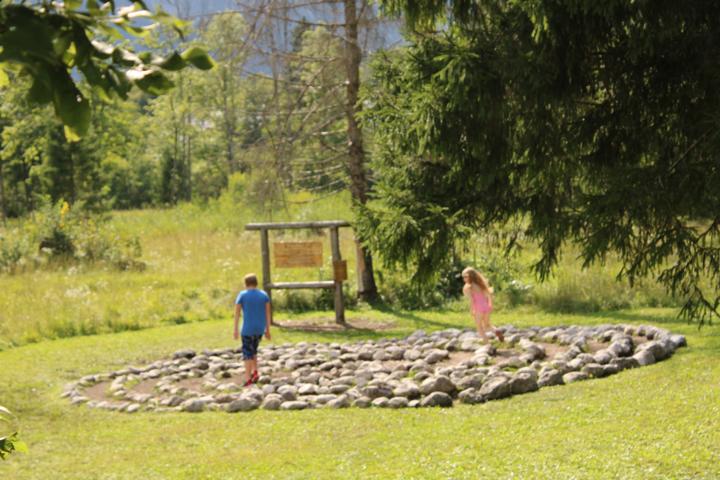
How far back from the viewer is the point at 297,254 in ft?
50.7

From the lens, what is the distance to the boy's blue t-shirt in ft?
34.1

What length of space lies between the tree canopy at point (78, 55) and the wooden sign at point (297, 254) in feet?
45.2

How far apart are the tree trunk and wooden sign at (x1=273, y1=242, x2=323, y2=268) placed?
1353mm

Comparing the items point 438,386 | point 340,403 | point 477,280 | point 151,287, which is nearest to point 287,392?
point 340,403

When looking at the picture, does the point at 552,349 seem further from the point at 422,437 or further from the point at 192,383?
the point at 192,383

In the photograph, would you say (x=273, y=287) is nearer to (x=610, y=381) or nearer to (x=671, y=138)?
(x=610, y=381)

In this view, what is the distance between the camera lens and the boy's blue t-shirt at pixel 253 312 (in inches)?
410

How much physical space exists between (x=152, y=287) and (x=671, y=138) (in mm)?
14616

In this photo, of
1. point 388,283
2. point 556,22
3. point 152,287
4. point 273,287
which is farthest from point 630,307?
point 556,22

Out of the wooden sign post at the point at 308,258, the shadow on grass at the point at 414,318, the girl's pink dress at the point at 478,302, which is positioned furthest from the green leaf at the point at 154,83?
the wooden sign post at the point at 308,258

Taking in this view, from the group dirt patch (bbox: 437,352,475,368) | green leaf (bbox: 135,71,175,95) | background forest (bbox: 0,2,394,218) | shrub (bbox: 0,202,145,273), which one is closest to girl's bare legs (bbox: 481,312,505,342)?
dirt patch (bbox: 437,352,475,368)

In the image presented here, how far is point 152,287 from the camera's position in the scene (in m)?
19.1

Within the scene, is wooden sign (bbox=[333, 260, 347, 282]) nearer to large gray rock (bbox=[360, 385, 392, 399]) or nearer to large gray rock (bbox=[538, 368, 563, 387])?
large gray rock (bbox=[360, 385, 392, 399])

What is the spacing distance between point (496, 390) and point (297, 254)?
6.82m
